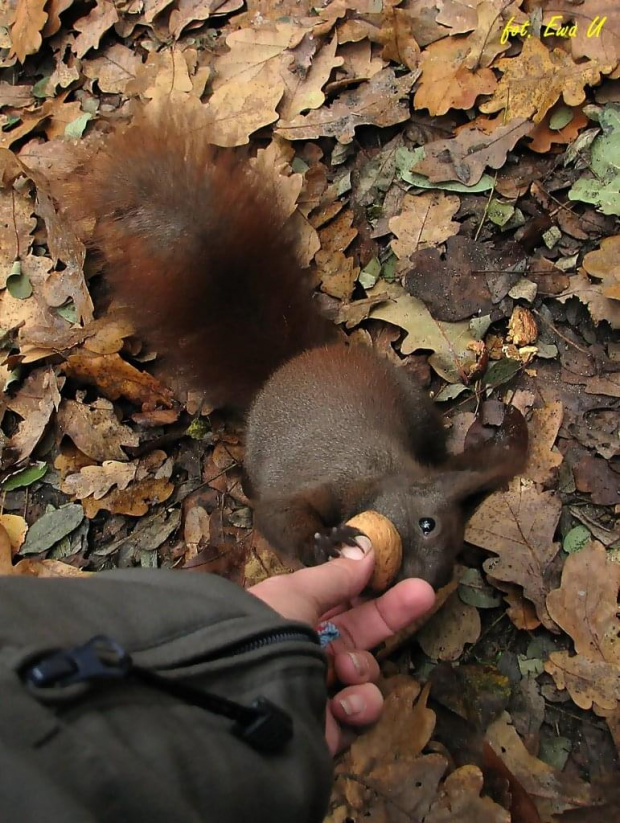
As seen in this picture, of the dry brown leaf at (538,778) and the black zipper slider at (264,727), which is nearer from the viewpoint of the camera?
the black zipper slider at (264,727)

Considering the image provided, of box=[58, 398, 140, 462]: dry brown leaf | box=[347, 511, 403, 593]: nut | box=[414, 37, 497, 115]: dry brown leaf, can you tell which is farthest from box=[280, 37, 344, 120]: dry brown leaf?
box=[347, 511, 403, 593]: nut

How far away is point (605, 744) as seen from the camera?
1983 millimetres

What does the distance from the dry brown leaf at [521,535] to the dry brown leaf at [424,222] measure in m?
1.04

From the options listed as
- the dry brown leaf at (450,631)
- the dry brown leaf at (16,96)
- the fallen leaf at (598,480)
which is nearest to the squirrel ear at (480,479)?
the fallen leaf at (598,480)

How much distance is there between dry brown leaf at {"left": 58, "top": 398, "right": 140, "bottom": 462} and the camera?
2744 millimetres

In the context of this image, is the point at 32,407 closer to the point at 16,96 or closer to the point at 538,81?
the point at 16,96

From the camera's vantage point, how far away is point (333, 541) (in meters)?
1.95

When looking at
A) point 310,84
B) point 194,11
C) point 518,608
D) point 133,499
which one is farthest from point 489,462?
point 194,11

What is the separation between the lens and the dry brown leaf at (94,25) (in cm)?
343

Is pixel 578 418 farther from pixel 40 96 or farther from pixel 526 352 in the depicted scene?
pixel 40 96

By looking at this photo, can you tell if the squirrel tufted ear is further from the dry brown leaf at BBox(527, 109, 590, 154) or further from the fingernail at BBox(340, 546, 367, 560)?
the dry brown leaf at BBox(527, 109, 590, 154)

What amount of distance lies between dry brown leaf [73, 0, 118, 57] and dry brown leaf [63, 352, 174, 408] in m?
1.65

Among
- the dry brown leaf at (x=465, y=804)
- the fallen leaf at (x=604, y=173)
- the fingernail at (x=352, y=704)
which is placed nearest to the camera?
the fingernail at (x=352, y=704)

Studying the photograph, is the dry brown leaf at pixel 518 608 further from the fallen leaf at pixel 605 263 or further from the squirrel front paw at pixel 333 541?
the fallen leaf at pixel 605 263
